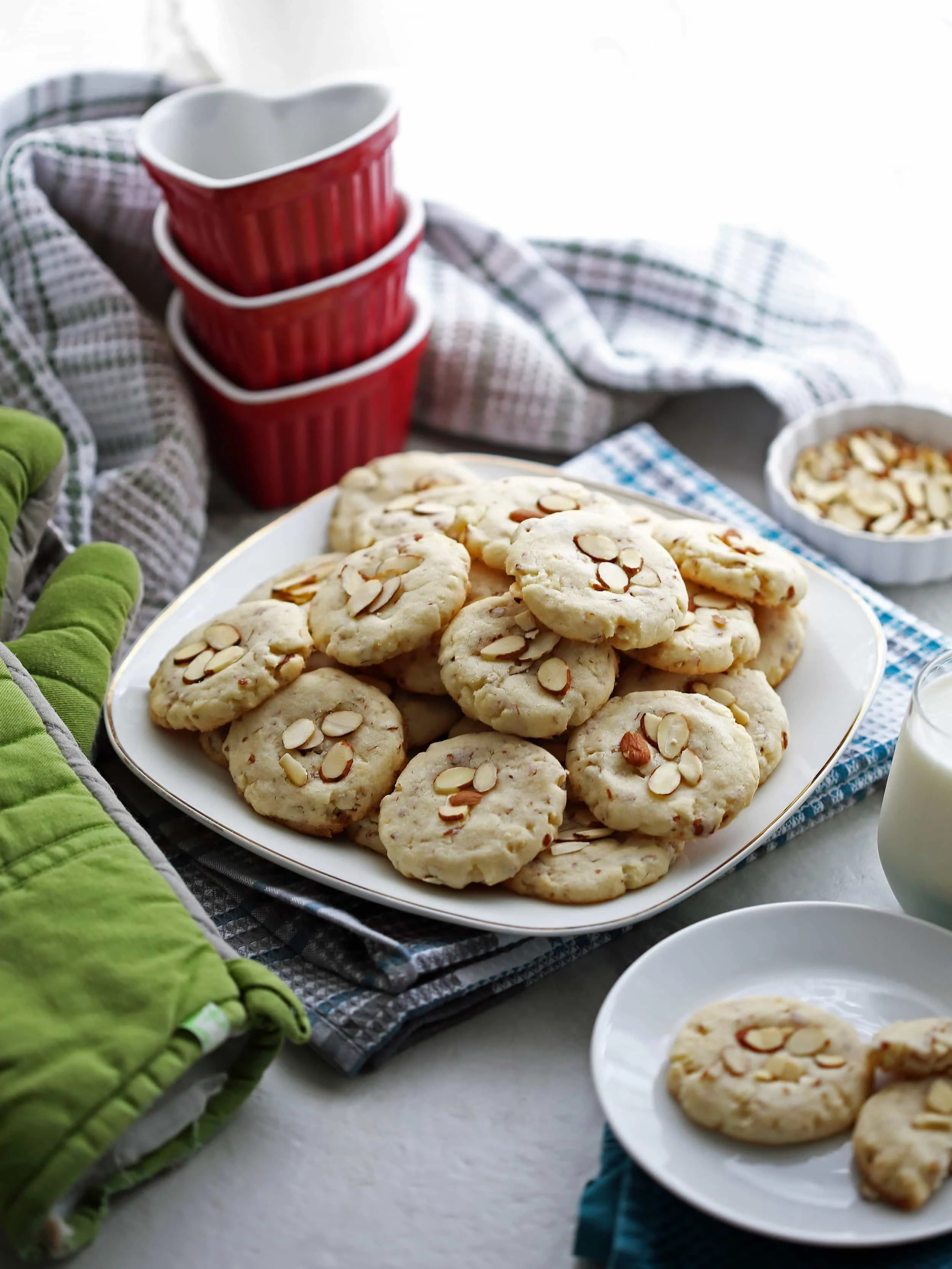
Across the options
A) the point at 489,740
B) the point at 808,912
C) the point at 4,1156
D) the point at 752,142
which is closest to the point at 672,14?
the point at 752,142

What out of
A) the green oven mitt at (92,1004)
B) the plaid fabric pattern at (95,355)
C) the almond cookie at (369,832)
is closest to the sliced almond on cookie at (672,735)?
the almond cookie at (369,832)

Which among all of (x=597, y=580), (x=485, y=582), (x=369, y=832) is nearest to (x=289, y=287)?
(x=485, y=582)

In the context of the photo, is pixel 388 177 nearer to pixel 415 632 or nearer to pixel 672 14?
pixel 672 14

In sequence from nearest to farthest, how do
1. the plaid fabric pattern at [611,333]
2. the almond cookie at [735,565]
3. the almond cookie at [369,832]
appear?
the almond cookie at [369,832] → the almond cookie at [735,565] → the plaid fabric pattern at [611,333]

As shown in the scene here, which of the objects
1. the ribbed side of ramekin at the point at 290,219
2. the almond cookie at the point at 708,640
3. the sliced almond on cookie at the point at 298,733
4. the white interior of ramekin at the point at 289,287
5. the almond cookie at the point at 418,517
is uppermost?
the ribbed side of ramekin at the point at 290,219

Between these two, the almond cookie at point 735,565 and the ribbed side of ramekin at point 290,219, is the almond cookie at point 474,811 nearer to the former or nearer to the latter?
the almond cookie at point 735,565

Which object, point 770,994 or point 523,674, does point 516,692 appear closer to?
point 523,674
